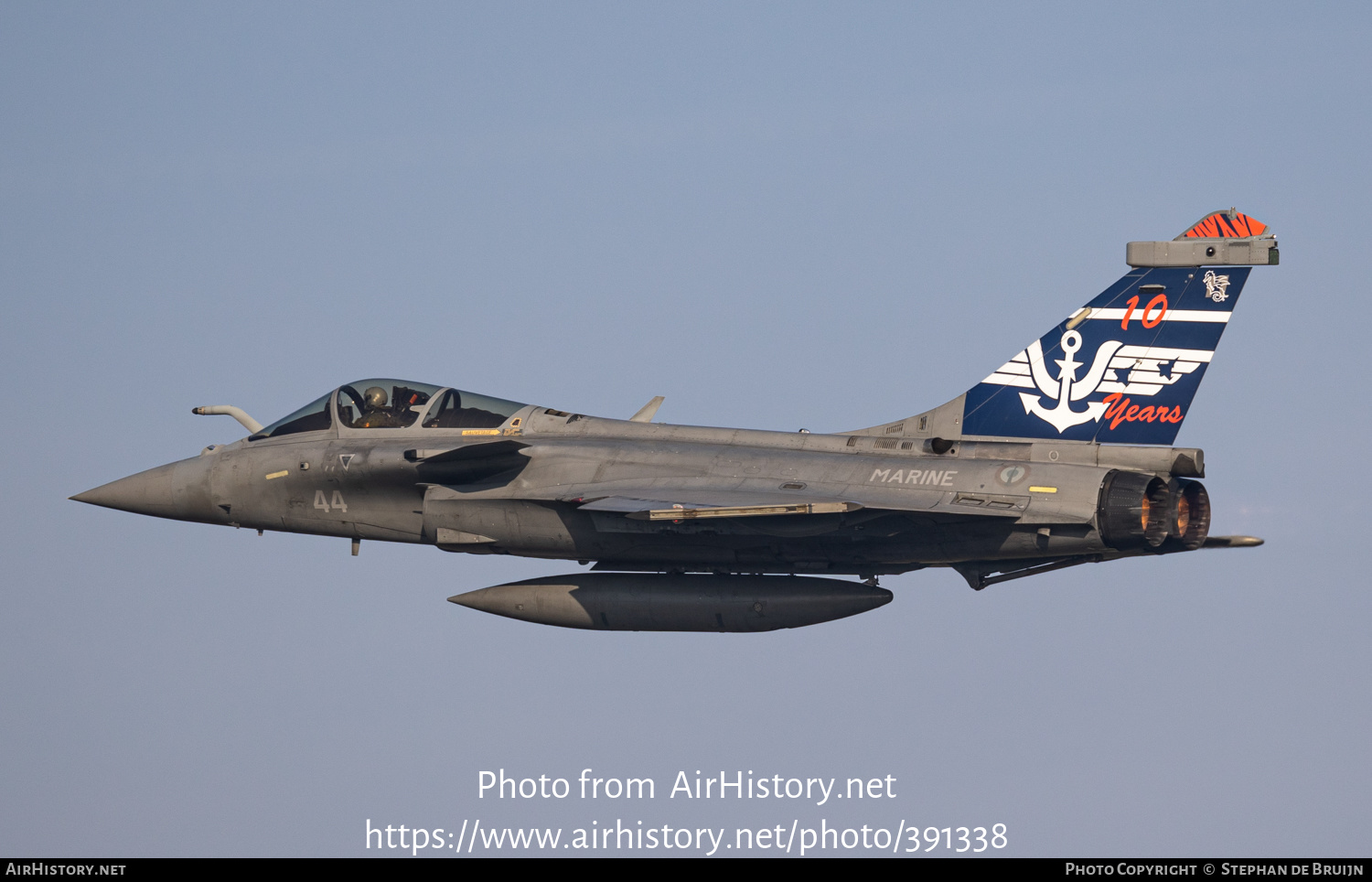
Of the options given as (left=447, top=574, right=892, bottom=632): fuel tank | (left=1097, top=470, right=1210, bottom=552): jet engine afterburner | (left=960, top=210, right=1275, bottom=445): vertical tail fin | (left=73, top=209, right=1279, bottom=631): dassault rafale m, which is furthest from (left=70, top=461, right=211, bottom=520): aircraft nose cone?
(left=1097, top=470, right=1210, bottom=552): jet engine afterburner

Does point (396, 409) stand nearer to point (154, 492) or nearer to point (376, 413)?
point (376, 413)

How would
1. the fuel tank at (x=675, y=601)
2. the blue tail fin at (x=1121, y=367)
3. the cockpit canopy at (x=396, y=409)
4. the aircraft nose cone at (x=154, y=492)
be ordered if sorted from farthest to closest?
the aircraft nose cone at (x=154, y=492), the cockpit canopy at (x=396, y=409), the fuel tank at (x=675, y=601), the blue tail fin at (x=1121, y=367)

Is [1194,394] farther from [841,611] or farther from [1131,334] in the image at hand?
[841,611]

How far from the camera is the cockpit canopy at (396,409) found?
27.4 meters

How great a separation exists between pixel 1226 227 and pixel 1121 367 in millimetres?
2127

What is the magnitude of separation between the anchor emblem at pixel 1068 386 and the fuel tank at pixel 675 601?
2906 millimetres

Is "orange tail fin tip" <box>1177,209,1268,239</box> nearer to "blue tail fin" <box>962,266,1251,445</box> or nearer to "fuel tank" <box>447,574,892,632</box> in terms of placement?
"blue tail fin" <box>962,266,1251,445</box>

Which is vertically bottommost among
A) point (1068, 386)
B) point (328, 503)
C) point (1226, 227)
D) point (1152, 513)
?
point (1152, 513)

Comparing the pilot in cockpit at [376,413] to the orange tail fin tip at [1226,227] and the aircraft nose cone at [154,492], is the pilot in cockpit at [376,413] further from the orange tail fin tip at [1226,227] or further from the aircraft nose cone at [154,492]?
the orange tail fin tip at [1226,227]

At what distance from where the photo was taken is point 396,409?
90.9ft

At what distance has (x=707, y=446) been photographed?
25.9m

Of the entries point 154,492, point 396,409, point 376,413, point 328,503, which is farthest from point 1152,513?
point 154,492

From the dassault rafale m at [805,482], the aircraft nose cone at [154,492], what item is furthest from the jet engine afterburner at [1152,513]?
the aircraft nose cone at [154,492]

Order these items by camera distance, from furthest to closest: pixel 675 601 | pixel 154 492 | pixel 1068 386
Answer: pixel 154 492
pixel 675 601
pixel 1068 386
